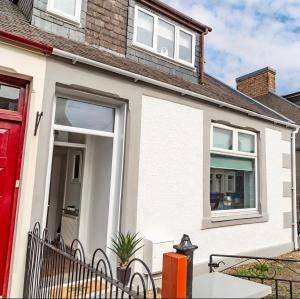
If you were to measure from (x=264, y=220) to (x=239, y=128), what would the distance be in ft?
8.04

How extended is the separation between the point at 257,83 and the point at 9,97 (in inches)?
461

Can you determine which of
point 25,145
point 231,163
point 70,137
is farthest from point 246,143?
point 25,145

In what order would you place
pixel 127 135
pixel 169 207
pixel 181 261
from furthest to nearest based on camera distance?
1. pixel 169 207
2. pixel 127 135
3. pixel 181 261

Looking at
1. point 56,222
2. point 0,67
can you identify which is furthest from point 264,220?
point 0,67

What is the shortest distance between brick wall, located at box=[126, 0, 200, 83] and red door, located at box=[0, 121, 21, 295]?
11.3ft

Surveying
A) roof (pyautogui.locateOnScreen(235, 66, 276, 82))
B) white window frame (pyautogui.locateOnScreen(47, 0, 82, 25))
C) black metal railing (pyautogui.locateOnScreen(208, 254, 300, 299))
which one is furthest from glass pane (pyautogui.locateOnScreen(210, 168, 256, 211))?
roof (pyautogui.locateOnScreen(235, 66, 276, 82))

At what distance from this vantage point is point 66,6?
597 centimetres

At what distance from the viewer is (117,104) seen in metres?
5.23

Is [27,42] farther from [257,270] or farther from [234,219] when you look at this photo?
[257,270]

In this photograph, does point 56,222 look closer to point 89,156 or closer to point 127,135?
point 89,156

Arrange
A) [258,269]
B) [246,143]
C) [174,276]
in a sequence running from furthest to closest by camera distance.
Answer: [246,143] → [258,269] → [174,276]

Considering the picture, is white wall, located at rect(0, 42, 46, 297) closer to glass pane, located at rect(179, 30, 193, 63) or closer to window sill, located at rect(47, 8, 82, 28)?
window sill, located at rect(47, 8, 82, 28)

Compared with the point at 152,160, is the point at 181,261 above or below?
below

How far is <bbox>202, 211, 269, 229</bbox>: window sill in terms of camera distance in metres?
6.12
